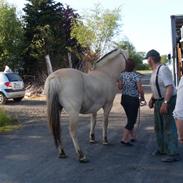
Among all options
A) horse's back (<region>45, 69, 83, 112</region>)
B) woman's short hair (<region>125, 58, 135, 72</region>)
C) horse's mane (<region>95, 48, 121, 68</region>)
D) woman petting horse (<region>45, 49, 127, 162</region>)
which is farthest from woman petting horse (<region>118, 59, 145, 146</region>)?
horse's back (<region>45, 69, 83, 112</region>)

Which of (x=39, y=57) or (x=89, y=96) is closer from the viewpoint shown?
(x=89, y=96)

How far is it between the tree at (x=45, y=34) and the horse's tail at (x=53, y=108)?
23.3 metres

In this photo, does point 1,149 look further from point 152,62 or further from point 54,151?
point 152,62

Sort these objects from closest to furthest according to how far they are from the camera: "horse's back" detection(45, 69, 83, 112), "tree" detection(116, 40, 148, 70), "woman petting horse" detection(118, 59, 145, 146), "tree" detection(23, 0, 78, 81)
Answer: "horse's back" detection(45, 69, 83, 112) → "woman petting horse" detection(118, 59, 145, 146) → "tree" detection(116, 40, 148, 70) → "tree" detection(23, 0, 78, 81)

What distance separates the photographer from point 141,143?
32.8 feet

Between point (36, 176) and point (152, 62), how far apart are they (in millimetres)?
2999

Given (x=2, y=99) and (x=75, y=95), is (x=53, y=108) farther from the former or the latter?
(x=2, y=99)

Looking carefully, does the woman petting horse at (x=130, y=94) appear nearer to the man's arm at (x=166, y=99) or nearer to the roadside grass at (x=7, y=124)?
the man's arm at (x=166, y=99)

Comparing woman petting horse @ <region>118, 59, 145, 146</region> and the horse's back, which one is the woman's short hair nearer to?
woman petting horse @ <region>118, 59, 145, 146</region>

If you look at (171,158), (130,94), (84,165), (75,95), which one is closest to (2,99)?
(130,94)

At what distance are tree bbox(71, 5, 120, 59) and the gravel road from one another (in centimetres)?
2367

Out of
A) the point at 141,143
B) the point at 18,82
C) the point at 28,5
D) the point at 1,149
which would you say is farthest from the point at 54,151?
the point at 28,5

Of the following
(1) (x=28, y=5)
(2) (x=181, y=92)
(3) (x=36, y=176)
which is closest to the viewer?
(2) (x=181, y=92)

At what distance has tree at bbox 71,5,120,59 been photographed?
1389 inches
